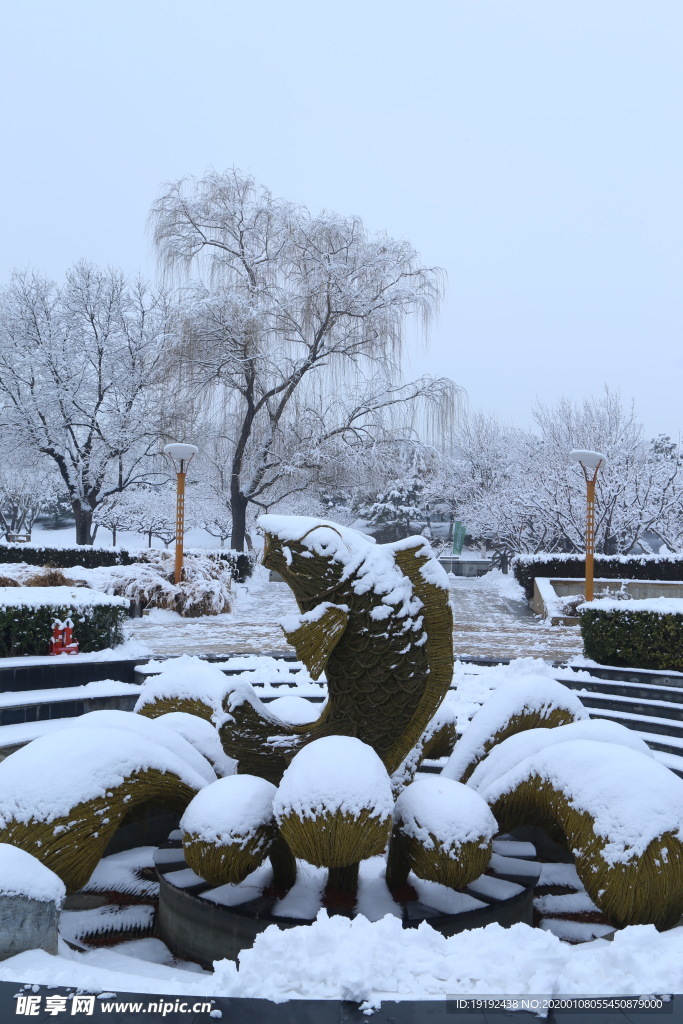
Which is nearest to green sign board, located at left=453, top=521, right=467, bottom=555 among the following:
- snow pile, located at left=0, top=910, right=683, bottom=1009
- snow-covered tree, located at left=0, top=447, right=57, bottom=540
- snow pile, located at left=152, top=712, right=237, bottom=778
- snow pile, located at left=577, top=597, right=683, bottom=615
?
snow-covered tree, located at left=0, top=447, right=57, bottom=540

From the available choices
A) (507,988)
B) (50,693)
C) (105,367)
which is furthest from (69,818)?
(105,367)

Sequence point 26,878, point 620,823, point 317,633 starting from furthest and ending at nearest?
1. point 317,633
2. point 620,823
3. point 26,878

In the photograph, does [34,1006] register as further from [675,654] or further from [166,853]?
[675,654]

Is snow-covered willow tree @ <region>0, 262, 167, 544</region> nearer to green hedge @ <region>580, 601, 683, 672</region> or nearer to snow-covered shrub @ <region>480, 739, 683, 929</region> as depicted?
green hedge @ <region>580, 601, 683, 672</region>

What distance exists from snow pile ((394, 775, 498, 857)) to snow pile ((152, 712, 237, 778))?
3.47 feet

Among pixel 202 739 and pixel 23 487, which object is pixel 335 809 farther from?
pixel 23 487

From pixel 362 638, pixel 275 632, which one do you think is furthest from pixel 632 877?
pixel 275 632

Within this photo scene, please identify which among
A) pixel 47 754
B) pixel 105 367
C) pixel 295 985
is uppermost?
pixel 105 367

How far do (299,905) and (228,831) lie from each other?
0.42m

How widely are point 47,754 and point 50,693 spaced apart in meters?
4.14

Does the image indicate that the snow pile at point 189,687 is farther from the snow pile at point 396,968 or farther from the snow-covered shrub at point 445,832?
the snow pile at point 396,968

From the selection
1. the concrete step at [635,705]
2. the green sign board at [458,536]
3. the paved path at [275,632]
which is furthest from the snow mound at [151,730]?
the green sign board at [458,536]

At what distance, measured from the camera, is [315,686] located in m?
7.08

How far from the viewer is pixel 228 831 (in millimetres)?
2533
